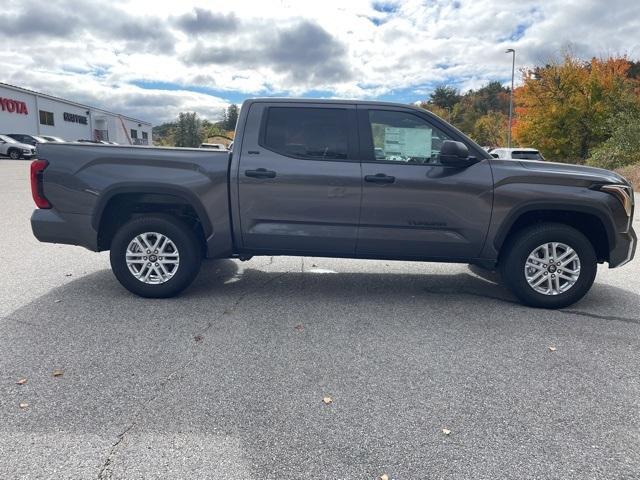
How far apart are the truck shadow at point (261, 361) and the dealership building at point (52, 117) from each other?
27.0 metres

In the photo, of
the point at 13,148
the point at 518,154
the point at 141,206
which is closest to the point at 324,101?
the point at 141,206

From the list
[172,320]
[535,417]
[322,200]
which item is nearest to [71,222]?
[172,320]

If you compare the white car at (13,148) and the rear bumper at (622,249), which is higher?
the white car at (13,148)

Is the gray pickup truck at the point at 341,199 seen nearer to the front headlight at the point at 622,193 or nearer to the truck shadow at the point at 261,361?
the front headlight at the point at 622,193

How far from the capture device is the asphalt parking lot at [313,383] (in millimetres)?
2291

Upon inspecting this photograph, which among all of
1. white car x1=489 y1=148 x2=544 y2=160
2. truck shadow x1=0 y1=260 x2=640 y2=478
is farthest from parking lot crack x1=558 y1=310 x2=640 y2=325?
white car x1=489 y1=148 x2=544 y2=160

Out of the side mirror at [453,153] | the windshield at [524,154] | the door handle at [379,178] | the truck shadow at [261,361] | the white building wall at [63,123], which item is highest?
the white building wall at [63,123]

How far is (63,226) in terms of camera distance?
4.47 metres

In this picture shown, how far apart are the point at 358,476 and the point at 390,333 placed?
178 cm

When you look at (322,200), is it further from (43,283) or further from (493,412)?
(43,283)

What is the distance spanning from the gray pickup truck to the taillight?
1cm

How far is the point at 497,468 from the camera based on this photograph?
7.38ft

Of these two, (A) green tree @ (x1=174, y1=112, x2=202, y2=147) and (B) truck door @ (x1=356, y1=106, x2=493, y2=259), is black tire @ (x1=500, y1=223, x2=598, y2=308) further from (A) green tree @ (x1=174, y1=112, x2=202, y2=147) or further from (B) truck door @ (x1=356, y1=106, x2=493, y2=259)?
(A) green tree @ (x1=174, y1=112, x2=202, y2=147)

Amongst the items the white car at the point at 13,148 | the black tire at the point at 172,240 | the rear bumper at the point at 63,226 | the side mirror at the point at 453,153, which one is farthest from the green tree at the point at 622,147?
the white car at the point at 13,148
